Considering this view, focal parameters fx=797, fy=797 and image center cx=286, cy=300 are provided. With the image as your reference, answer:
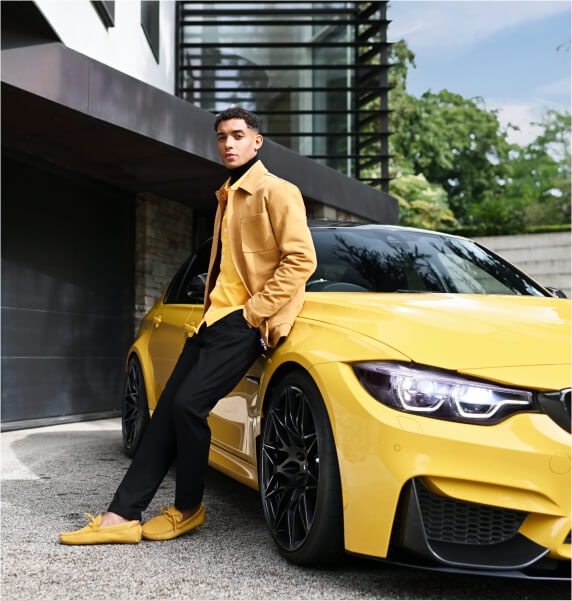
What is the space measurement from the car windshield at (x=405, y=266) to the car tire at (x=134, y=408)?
6.41ft

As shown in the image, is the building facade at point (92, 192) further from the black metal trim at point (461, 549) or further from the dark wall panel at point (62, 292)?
the black metal trim at point (461, 549)

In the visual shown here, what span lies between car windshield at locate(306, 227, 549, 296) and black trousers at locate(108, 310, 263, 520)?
24.5 inches

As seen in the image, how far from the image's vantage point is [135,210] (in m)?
10.7

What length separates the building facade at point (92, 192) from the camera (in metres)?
6.83

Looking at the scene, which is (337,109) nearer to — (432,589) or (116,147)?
(116,147)

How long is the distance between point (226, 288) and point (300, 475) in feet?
3.20

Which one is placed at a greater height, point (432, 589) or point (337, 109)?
point (337, 109)

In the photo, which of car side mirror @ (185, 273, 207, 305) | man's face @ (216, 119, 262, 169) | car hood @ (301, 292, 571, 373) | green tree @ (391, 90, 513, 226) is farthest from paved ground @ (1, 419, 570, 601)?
green tree @ (391, 90, 513, 226)

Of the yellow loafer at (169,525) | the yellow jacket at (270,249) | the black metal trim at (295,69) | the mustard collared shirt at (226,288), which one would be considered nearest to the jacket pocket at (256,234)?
the yellow jacket at (270,249)

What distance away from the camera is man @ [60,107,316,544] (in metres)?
3.56

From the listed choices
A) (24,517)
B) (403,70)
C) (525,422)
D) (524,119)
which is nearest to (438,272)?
(525,422)

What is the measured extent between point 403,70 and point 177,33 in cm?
1234

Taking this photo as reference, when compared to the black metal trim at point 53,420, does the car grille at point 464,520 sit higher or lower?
higher

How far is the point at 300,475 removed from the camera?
3.27 metres
